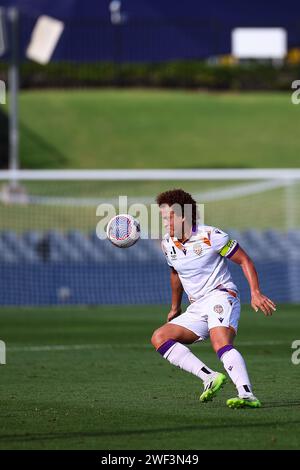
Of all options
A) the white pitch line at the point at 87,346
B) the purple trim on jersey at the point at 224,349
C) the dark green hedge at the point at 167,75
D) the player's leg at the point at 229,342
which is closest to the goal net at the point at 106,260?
the white pitch line at the point at 87,346

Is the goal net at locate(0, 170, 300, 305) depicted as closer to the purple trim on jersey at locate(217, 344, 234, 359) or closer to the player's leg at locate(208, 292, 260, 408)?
the player's leg at locate(208, 292, 260, 408)

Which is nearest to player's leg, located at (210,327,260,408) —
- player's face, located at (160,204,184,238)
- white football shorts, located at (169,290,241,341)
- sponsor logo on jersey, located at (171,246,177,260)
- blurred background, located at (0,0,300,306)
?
white football shorts, located at (169,290,241,341)

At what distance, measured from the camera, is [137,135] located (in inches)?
1932

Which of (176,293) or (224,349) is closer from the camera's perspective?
(224,349)

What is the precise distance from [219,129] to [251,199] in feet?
37.7

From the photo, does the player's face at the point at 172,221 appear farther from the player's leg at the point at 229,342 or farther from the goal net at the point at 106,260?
the goal net at the point at 106,260

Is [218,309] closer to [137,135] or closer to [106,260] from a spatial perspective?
[106,260]

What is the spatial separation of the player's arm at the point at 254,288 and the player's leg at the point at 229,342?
0.32m

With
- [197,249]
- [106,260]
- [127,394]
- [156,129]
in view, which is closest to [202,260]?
[197,249]

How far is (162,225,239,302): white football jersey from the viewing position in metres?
9.09

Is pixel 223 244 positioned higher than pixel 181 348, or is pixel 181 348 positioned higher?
pixel 223 244

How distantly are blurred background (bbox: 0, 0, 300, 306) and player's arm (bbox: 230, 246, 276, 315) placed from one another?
1228cm

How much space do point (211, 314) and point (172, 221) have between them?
2.61 feet
